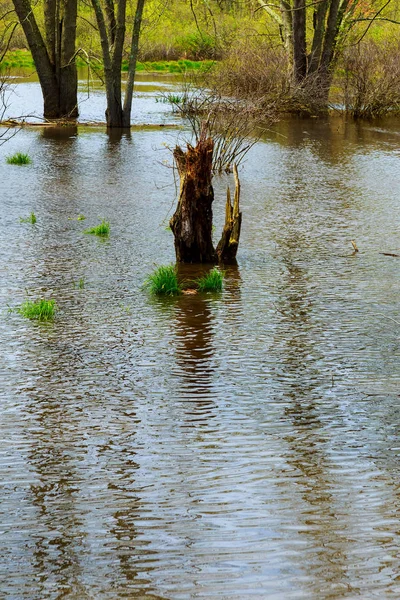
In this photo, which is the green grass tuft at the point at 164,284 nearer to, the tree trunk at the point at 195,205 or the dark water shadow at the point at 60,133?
the tree trunk at the point at 195,205

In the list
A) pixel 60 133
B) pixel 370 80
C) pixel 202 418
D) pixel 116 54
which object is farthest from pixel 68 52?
pixel 202 418

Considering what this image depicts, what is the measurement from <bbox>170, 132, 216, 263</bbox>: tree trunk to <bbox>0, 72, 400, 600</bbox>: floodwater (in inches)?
16.0

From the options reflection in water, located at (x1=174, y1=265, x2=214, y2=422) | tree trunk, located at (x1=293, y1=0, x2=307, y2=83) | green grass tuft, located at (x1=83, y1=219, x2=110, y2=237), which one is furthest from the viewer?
tree trunk, located at (x1=293, y1=0, x2=307, y2=83)

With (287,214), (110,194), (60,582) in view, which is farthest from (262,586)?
(110,194)

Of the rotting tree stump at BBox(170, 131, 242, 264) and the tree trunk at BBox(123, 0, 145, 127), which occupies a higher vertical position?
the tree trunk at BBox(123, 0, 145, 127)

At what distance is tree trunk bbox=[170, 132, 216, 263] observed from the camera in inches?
383

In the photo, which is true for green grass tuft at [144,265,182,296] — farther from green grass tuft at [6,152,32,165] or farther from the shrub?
the shrub

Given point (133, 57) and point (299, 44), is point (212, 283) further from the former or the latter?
point (299, 44)

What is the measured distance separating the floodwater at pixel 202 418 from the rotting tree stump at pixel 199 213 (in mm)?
346

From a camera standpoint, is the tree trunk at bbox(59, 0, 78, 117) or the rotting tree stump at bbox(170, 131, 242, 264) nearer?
the rotting tree stump at bbox(170, 131, 242, 264)

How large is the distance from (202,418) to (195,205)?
455cm

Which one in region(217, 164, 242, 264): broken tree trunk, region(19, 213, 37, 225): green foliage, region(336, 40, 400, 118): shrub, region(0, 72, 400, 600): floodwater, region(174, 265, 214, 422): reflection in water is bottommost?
region(174, 265, 214, 422): reflection in water

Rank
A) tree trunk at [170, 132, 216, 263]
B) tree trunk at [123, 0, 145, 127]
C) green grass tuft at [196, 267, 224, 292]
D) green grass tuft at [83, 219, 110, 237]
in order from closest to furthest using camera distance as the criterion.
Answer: green grass tuft at [196, 267, 224, 292], tree trunk at [170, 132, 216, 263], green grass tuft at [83, 219, 110, 237], tree trunk at [123, 0, 145, 127]

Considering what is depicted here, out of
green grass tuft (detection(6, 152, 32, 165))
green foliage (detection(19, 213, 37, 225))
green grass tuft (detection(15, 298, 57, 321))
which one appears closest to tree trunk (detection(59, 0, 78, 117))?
green grass tuft (detection(6, 152, 32, 165))
